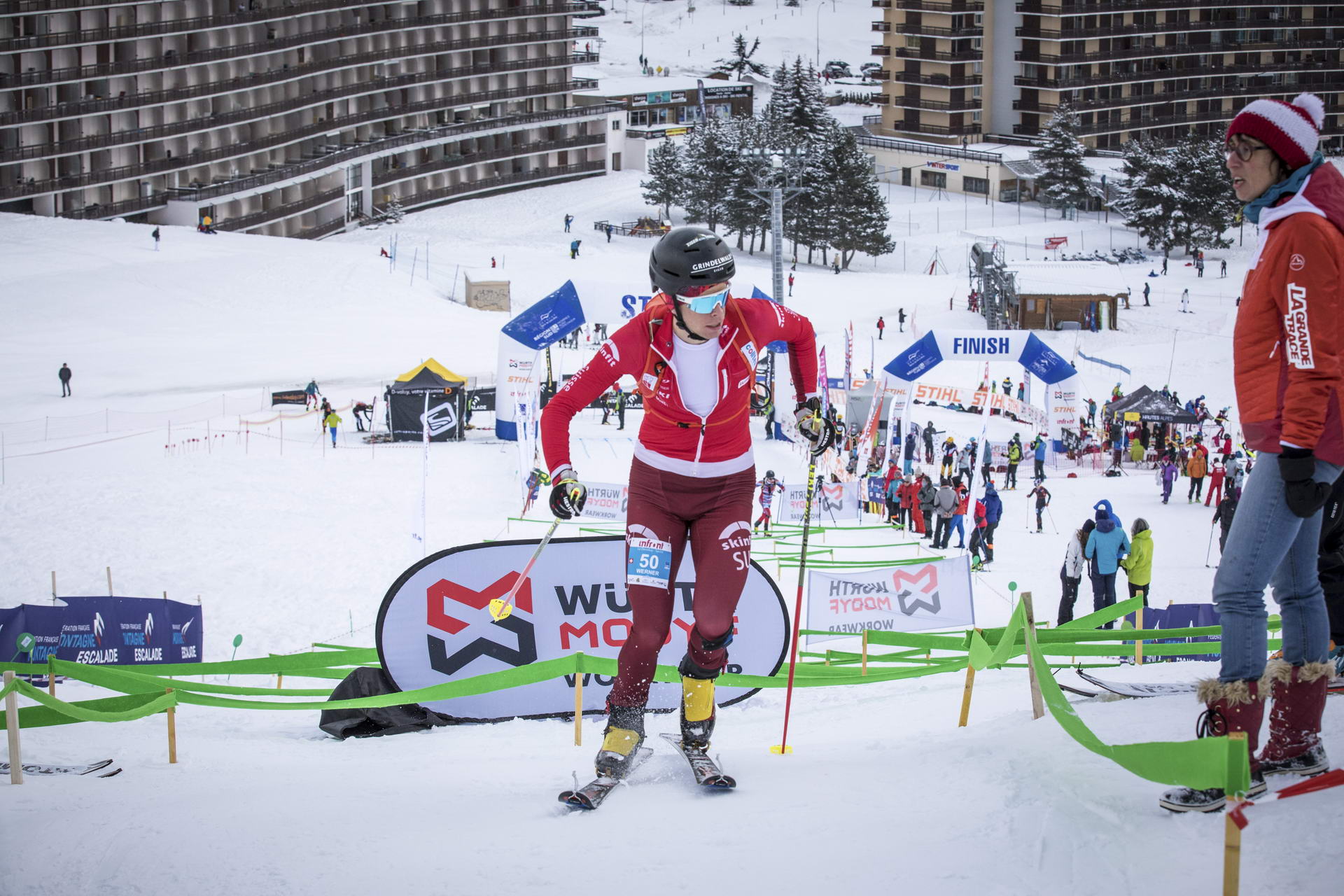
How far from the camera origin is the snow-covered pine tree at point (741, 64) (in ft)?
394

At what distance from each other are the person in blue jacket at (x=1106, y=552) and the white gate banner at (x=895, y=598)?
5.27 ft

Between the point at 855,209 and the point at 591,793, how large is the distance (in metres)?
54.0

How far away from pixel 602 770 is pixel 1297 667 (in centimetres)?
242

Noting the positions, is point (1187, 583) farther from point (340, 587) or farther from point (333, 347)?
point (333, 347)

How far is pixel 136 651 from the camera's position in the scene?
1103 cm

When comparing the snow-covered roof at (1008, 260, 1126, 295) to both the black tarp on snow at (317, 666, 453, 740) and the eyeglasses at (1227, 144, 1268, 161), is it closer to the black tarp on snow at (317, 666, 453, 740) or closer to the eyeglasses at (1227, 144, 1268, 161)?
the black tarp on snow at (317, 666, 453, 740)

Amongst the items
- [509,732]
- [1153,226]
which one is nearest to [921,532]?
[509,732]

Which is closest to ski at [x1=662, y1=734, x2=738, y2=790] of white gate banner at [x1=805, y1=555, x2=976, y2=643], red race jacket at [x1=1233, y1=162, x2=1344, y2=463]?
red race jacket at [x1=1233, y1=162, x2=1344, y2=463]

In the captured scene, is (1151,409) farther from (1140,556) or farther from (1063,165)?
(1063,165)

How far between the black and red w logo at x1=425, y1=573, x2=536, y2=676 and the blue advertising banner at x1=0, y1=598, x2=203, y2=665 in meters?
5.20

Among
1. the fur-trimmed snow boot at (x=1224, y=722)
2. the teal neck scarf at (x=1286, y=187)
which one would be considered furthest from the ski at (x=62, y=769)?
the teal neck scarf at (x=1286, y=187)

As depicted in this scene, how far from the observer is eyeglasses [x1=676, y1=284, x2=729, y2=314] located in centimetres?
498

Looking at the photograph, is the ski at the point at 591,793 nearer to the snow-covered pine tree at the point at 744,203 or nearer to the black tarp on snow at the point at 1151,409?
the black tarp on snow at the point at 1151,409

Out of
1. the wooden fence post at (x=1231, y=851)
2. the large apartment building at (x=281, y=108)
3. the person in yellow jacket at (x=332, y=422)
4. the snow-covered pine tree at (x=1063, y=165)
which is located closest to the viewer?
the wooden fence post at (x=1231, y=851)
